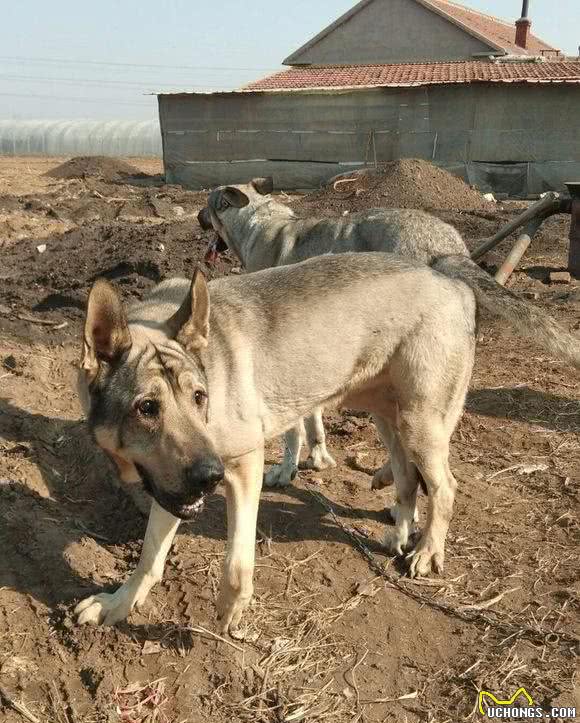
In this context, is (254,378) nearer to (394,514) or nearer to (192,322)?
(192,322)

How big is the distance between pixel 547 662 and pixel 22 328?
21.5 feet

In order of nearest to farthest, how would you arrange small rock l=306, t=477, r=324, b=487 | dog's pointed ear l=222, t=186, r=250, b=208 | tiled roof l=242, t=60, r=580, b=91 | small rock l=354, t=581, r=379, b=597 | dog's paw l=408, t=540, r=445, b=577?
small rock l=354, t=581, r=379, b=597, dog's paw l=408, t=540, r=445, b=577, small rock l=306, t=477, r=324, b=487, dog's pointed ear l=222, t=186, r=250, b=208, tiled roof l=242, t=60, r=580, b=91

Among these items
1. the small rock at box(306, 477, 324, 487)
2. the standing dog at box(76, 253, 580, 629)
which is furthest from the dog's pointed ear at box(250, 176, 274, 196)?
the standing dog at box(76, 253, 580, 629)

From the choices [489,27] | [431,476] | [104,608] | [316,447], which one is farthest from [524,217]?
[489,27]

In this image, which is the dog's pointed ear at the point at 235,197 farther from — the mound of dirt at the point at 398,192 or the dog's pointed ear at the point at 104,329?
the mound of dirt at the point at 398,192

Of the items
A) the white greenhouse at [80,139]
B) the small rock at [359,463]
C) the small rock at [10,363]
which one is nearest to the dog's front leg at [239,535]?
the small rock at [359,463]

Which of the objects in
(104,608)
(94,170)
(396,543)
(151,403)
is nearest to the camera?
(151,403)

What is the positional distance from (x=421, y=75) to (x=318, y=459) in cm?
2703

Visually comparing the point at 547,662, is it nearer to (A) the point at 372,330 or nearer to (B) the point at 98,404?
(A) the point at 372,330

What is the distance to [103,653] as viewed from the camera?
405 centimetres

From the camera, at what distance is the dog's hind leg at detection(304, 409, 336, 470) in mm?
6320

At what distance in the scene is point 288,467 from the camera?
609 cm

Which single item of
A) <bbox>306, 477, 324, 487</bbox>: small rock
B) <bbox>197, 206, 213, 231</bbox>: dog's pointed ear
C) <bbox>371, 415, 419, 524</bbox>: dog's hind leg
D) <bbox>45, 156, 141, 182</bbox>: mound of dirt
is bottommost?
<bbox>45, 156, 141, 182</bbox>: mound of dirt

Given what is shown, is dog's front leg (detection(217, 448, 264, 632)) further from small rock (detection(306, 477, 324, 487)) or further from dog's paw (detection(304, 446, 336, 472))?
dog's paw (detection(304, 446, 336, 472))
